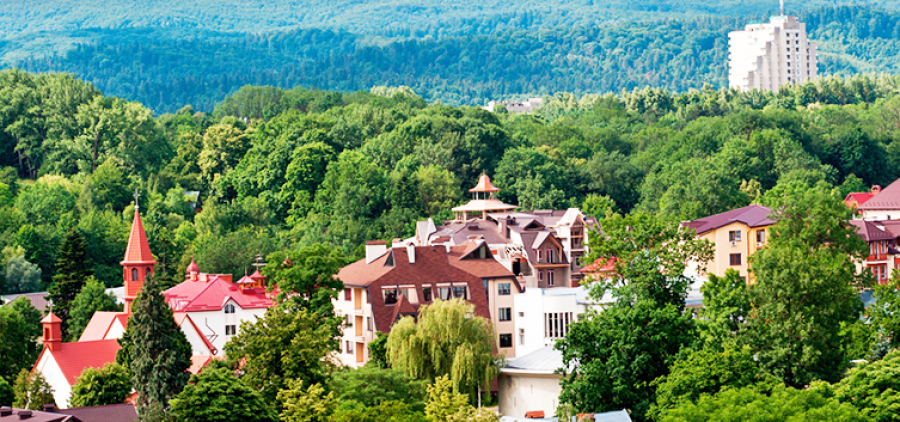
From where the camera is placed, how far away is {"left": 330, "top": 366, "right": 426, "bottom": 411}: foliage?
204 ft

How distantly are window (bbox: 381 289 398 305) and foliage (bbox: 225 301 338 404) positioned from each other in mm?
18485

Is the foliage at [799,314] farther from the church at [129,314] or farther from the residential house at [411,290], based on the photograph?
the church at [129,314]

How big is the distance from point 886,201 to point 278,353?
74033 mm

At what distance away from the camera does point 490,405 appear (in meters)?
70.8

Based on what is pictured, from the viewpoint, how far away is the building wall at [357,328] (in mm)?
80812

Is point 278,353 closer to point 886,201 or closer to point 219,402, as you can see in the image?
point 219,402

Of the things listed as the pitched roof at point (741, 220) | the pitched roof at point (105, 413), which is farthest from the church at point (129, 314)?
the pitched roof at point (741, 220)

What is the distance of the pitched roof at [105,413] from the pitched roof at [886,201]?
A: 2990 inches

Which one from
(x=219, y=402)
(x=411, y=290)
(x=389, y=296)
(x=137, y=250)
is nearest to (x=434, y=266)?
(x=411, y=290)

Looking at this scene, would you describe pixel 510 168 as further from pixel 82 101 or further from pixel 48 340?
pixel 48 340

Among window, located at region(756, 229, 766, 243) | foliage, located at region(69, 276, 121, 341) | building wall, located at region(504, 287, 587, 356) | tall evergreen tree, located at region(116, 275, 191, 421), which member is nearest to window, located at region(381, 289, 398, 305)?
building wall, located at region(504, 287, 587, 356)

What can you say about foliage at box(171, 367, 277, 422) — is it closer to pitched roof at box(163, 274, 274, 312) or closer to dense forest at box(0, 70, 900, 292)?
pitched roof at box(163, 274, 274, 312)

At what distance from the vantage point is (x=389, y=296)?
8150cm

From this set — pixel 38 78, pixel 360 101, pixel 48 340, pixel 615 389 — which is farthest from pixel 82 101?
pixel 615 389
